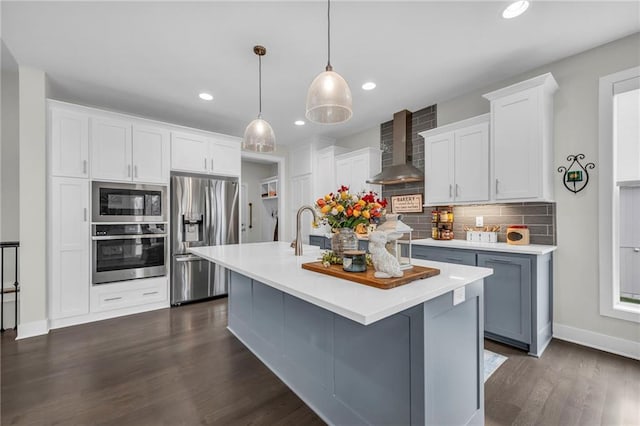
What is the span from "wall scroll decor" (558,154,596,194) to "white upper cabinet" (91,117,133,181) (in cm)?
475

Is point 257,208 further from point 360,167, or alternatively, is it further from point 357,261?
point 357,261

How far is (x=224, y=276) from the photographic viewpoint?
4.16 meters

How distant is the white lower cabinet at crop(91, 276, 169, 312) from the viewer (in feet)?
10.5

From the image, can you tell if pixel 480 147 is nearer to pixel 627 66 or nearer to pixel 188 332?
pixel 627 66

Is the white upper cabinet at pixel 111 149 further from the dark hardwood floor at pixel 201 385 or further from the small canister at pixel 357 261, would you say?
the small canister at pixel 357 261

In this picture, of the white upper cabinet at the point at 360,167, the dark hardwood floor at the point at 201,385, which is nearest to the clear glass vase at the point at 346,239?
the dark hardwood floor at the point at 201,385

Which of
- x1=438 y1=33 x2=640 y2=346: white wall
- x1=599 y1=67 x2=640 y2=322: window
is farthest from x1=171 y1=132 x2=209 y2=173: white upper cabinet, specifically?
x1=599 y1=67 x2=640 y2=322: window

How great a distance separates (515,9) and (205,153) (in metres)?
3.75

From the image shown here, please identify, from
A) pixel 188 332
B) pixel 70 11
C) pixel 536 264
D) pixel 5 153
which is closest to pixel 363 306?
pixel 536 264

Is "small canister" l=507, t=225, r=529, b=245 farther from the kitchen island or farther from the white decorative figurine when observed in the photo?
the white decorative figurine

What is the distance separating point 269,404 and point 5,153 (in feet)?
13.1

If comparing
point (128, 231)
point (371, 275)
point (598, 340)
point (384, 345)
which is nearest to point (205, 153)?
point (128, 231)

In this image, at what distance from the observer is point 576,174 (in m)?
2.51

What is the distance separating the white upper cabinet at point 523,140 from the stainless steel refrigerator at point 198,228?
348 cm
